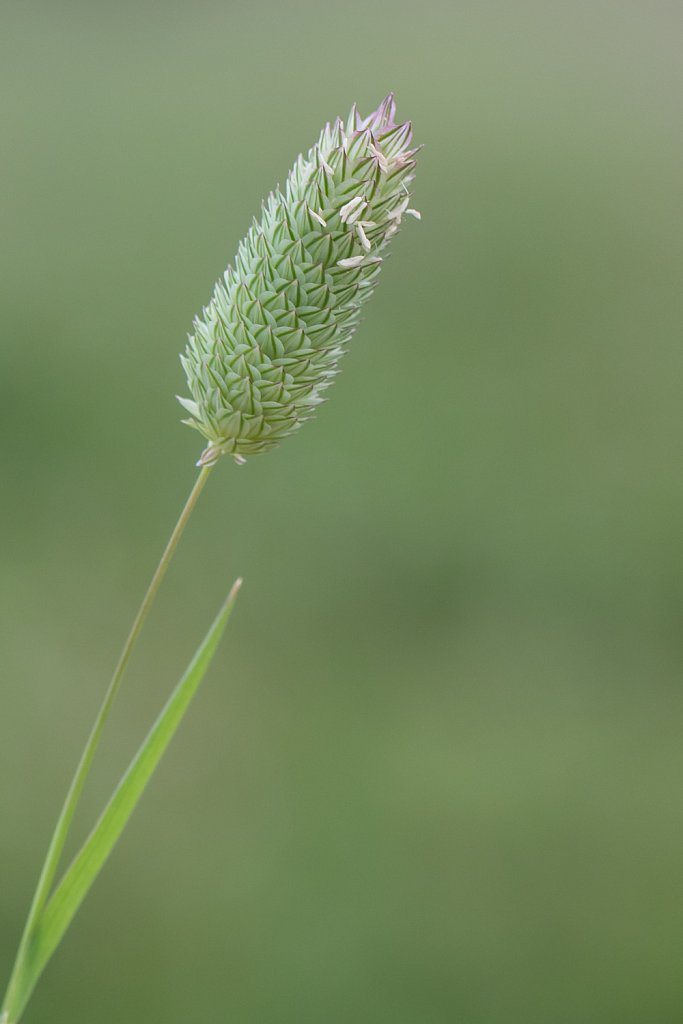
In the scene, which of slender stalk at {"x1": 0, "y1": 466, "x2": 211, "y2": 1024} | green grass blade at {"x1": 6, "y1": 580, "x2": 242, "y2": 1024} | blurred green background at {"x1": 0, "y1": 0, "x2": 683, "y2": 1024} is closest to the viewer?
slender stalk at {"x1": 0, "y1": 466, "x2": 211, "y2": 1024}

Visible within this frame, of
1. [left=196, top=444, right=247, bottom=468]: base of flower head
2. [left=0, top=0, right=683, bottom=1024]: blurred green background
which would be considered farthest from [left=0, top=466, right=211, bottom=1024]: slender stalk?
[left=0, top=0, right=683, bottom=1024]: blurred green background

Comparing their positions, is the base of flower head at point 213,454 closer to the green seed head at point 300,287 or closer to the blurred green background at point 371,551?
the green seed head at point 300,287

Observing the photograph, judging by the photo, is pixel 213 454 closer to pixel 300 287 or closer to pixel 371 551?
pixel 300 287

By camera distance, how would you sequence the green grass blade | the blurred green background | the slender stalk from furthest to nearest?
the blurred green background
the green grass blade
the slender stalk

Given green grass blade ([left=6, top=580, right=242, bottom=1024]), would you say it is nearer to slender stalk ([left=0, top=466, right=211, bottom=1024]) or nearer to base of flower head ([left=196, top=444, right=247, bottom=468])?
slender stalk ([left=0, top=466, right=211, bottom=1024])

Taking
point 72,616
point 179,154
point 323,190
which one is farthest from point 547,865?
point 179,154

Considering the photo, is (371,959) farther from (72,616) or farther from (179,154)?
(179,154)

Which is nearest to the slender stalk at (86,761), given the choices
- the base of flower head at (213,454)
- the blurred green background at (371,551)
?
the base of flower head at (213,454)
